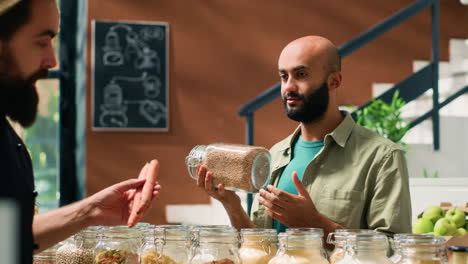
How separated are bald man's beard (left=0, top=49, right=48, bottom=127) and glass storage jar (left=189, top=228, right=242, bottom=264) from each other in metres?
0.42

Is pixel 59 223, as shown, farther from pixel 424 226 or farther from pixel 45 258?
pixel 424 226

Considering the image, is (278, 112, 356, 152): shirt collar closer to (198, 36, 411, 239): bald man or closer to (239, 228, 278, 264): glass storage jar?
(198, 36, 411, 239): bald man

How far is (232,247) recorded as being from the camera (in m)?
1.35

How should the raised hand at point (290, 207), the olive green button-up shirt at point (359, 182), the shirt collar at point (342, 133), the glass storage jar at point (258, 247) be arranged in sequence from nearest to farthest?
the glass storage jar at point (258, 247) → the raised hand at point (290, 207) → the olive green button-up shirt at point (359, 182) → the shirt collar at point (342, 133)

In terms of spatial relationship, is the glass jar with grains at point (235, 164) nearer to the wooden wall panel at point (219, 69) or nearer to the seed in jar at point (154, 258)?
the seed in jar at point (154, 258)

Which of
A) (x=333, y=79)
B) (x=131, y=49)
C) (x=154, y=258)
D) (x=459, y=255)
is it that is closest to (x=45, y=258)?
(x=154, y=258)

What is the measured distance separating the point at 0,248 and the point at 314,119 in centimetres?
178

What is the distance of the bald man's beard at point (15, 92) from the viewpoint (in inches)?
46.9

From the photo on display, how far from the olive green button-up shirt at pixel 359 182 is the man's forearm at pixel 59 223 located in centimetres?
96

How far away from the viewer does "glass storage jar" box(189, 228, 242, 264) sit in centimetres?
133

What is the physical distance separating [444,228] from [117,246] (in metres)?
1.37

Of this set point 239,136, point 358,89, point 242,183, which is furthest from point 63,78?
point 242,183

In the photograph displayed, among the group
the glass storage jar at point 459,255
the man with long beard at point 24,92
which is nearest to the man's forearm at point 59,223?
the man with long beard at point 24,92

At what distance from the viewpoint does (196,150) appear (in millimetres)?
1929
